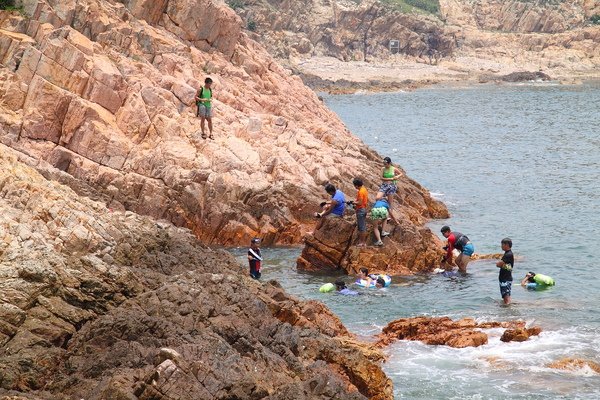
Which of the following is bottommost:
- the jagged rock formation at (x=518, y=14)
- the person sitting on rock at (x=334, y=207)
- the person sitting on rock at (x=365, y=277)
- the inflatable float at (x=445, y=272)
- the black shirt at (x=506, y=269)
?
the person sitting on rock at (x=365, y=277)

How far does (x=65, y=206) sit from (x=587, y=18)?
5456 inches

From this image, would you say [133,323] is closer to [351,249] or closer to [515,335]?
[515,335]

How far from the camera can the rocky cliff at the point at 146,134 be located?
87.4ft

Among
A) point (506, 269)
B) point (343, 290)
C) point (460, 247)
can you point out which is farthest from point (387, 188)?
point (506, 269)

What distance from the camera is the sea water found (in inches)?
676

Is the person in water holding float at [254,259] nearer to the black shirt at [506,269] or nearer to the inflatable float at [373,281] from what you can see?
the inflatable float at [373,281]

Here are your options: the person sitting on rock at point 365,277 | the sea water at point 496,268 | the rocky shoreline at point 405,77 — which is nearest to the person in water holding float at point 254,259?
the sea water at point 496,268

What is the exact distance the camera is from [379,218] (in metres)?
24.7

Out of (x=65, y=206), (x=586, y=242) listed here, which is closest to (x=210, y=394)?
(x=65, y=206)

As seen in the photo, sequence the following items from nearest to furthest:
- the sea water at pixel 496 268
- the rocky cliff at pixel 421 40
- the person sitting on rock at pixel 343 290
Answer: the sea water at pixel 496 268 < the person sitting on rock at pixel 343 290 < the rocky cliff at pixel 421 40

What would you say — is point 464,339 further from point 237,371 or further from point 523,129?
point 523,129

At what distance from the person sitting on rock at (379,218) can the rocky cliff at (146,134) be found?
3.47 meters

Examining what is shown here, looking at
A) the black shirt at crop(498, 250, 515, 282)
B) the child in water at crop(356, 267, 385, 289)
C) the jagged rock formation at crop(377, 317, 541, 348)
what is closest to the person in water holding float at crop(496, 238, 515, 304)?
the black shirt at crop(498, 250, 515, 282)

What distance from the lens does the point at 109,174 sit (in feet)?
87.0
